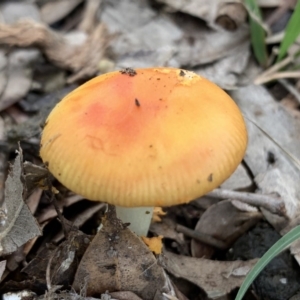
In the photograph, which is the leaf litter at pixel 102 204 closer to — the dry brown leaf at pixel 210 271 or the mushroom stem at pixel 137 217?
the dry brown leaf at pixel 210 271

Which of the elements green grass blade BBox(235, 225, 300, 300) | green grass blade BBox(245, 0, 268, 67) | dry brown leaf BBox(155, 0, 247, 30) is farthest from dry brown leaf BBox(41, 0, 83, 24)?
green grass blade BBox(235, 225, 300, 300)

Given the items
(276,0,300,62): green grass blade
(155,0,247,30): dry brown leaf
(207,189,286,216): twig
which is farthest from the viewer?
(155,0,247,30): dry brown leaf

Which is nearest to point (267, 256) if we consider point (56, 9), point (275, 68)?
point (275, 68)

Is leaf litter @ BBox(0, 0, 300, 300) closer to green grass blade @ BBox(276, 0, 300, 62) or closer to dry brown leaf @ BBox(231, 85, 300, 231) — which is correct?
dry brown leaf @ BBox(231, 85, 300, 231)

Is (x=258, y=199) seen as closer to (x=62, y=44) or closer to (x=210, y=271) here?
(x=210, y=271)

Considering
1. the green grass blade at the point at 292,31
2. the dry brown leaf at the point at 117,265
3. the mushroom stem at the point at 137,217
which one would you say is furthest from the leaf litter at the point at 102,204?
the green grass blade at the point at 292,31
